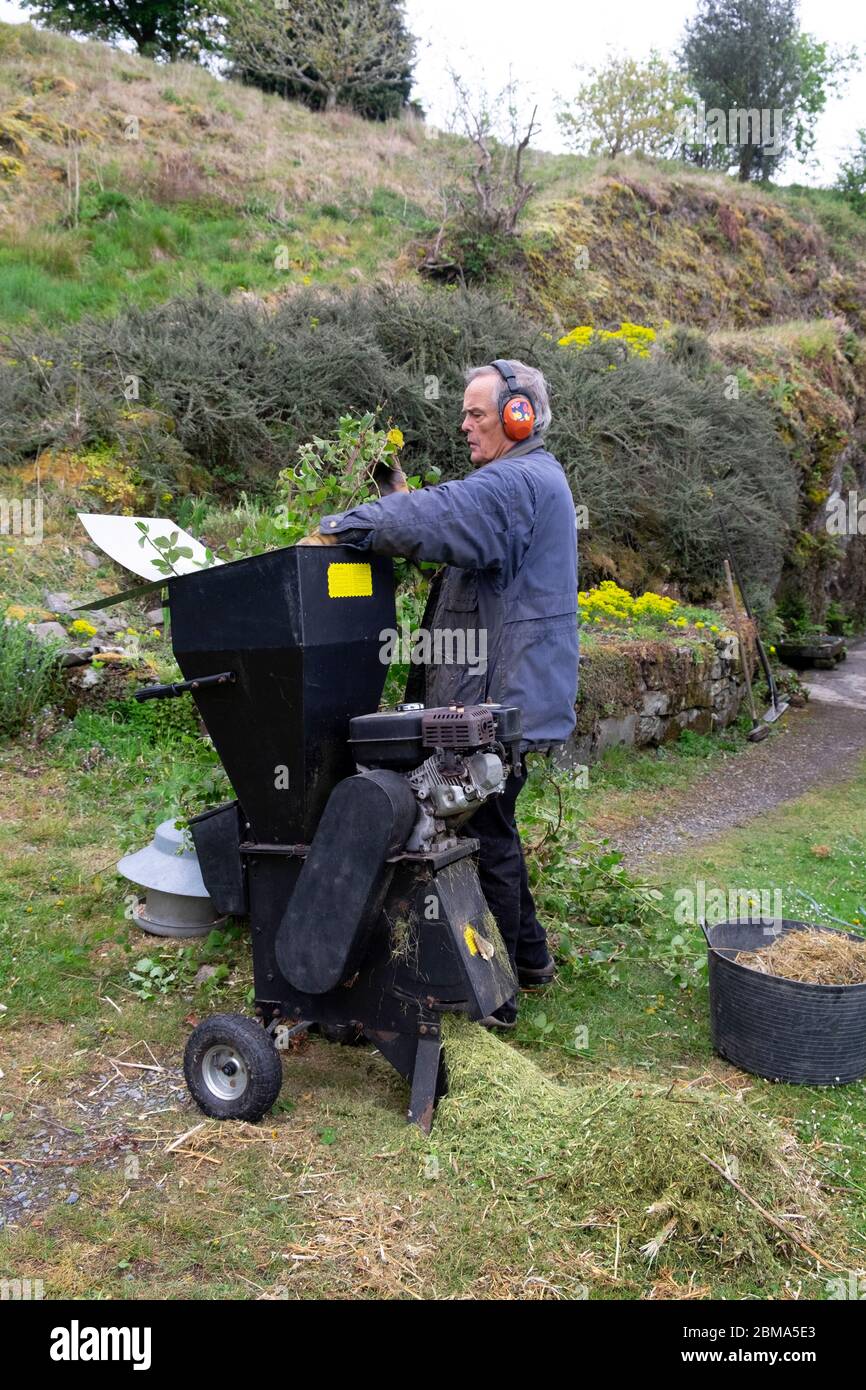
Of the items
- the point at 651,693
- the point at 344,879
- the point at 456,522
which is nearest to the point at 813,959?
the point at 344,879

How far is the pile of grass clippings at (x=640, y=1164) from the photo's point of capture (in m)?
2.65

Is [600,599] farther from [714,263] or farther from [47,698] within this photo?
[714,263]

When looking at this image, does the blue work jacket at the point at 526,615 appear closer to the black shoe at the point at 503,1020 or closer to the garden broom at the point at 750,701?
the black shoe at the point at 503,1020

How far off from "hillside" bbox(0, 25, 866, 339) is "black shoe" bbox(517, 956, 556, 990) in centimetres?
907

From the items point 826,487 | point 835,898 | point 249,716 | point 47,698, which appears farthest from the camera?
point 826,487

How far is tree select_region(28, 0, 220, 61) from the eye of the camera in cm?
2552

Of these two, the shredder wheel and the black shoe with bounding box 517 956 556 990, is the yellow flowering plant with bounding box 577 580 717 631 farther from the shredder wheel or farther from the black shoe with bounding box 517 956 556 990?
the shredder wheel

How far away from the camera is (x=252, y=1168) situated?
9.77 ft

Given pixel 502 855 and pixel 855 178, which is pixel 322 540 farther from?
pixel 855 178

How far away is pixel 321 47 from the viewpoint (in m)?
23.8

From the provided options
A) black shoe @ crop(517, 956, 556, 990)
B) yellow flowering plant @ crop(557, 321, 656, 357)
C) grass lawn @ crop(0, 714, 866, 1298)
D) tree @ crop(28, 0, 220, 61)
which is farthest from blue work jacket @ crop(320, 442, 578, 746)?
tree @ crop(28, 0, 220, 61)

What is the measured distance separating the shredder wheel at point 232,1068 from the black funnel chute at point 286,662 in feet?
1.84
